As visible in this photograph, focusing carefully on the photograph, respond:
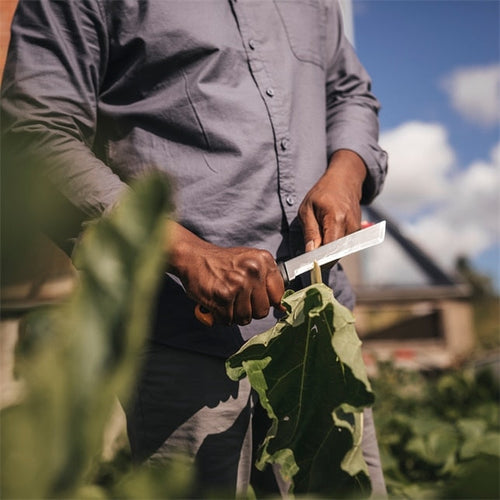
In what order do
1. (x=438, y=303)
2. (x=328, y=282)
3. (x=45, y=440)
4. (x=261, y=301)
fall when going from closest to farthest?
(x=45, y=440) < (x=261, y=301) < (x=328, y=282) < (x=438, y=303)

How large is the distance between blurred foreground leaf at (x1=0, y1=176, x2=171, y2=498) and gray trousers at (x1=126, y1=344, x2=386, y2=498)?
120cm

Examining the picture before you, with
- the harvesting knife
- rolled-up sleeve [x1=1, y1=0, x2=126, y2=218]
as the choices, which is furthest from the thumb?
rolled-up sleeve [x1=1, y1=0, x2=126, y2=218]

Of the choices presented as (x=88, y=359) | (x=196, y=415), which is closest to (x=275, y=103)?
(x=196, y=415)

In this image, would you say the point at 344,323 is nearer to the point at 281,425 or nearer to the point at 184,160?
the point at 281,425

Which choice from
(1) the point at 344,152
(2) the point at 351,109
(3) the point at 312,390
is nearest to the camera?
(3) the point at 312,390

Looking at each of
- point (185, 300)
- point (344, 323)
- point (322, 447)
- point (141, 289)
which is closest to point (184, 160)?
point (185, 300)

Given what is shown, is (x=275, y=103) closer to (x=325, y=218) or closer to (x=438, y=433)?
(x=325, y=218)

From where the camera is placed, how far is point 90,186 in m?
1.36

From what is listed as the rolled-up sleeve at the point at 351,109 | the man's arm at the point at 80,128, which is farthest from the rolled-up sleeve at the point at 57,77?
the rolled-up sleeve at the point at 351,109

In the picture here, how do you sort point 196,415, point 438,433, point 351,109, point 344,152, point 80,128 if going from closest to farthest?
point 196,415, point 80,128, point 344,152, point 351,109, point 438,433

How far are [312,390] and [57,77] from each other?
93 cm

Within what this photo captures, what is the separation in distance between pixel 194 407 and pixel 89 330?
124cm

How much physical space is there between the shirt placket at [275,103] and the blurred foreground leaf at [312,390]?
509 mm

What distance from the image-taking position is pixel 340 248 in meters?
1.28
